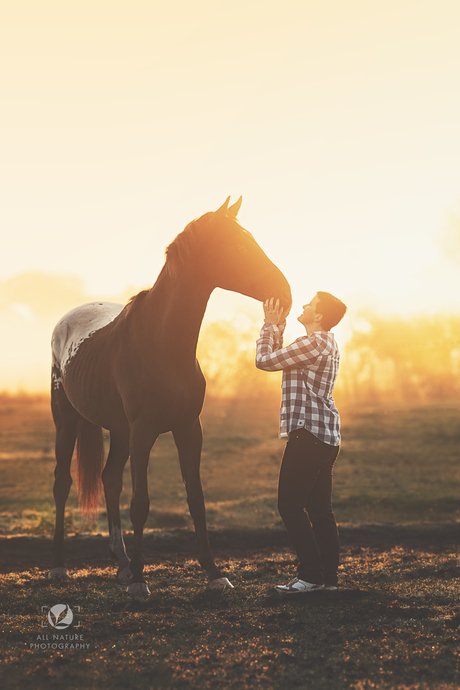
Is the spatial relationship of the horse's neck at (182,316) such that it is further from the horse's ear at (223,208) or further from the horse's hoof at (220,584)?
the horse's hoof at (220,584)

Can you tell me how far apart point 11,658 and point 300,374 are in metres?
2.86

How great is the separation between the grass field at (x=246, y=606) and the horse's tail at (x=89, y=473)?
0.65 m

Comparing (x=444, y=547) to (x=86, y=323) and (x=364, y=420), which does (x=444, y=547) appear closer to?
Answer: (x=86, y=323)

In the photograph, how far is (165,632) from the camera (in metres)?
3.94

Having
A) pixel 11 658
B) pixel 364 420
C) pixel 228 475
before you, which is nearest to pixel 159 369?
pixel 11 658

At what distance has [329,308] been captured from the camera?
485cm

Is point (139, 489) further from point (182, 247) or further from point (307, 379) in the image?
point (182, 247)

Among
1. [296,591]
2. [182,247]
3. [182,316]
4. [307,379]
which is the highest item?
[182,247]

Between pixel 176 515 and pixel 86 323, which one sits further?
pixel 176 515

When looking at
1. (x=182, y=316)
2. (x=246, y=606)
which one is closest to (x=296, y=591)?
(x=246, y=606)

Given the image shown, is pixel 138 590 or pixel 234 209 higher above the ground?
pixel 234 209

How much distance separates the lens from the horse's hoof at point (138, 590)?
4.98 meters

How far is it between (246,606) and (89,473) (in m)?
3.17

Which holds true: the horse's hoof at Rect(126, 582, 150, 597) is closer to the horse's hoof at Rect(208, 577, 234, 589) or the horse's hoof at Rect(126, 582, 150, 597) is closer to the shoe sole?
the horse's hoof at Rect(208, 577, 234, 589)
